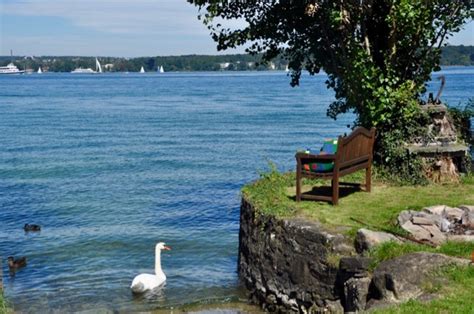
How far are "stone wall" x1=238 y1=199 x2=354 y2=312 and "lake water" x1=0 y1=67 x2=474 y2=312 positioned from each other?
60.8 inches

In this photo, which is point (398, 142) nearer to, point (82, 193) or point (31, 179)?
point (82, 193)

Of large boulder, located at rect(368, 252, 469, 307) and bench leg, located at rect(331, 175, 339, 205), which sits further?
bench leg, located at rect(331, 175, 339, 205)

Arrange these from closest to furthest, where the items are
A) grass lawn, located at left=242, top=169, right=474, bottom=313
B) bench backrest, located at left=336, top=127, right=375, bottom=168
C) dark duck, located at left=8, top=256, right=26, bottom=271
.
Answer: grass lawn, located at left=242, top=169, right=474, bottom=313, bench backrest, located at left=336, top=127, right=375, bottom=168, dark duck, located at left=8, top=256, right=26, bottom=271

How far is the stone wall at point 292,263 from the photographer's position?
11.8 m

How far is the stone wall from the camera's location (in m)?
11.8

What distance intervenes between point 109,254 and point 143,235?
2044 mm

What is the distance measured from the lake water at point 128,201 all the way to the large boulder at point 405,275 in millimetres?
5735

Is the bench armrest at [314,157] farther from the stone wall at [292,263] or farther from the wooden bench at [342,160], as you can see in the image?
the stone wall at [292,263]

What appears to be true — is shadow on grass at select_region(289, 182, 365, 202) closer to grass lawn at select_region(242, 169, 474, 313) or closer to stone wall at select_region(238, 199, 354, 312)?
grass lawn at select_region(242, 169, 474, 313)

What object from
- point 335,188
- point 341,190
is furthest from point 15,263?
point 335,188

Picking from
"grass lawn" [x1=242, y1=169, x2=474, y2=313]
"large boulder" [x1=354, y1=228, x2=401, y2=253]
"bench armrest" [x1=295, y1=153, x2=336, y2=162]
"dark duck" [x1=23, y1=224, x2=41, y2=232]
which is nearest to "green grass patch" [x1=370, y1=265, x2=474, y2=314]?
"grass lawn" [x1=242, y1=169, x2=474, y2=313]

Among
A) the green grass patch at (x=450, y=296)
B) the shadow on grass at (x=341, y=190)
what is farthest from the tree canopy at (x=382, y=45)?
the green grass patch at (x=450, y=296)

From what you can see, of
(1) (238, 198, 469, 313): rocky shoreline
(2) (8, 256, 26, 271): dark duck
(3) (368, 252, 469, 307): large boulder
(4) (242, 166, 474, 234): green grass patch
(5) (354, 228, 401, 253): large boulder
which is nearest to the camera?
(3) (368, 252, 469, 307): large boulder

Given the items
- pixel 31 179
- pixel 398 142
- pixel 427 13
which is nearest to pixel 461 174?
pixel 398 142
